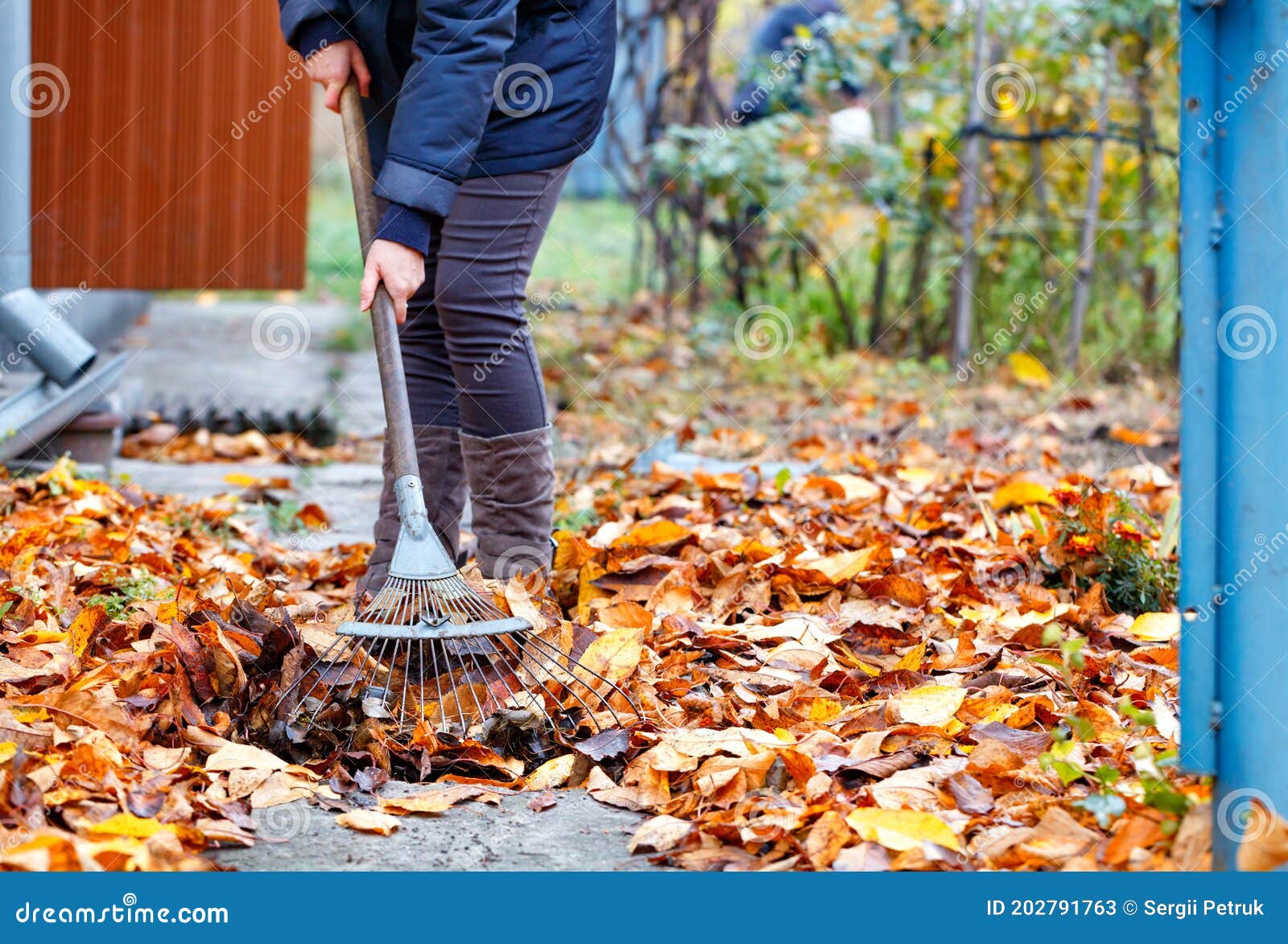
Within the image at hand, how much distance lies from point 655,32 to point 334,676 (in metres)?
6.65

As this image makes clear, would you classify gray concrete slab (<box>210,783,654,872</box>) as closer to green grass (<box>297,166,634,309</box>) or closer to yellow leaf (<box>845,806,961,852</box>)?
yellow leaf (<box>845,806,961,852</box>)

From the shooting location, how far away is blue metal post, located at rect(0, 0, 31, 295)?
3.31 m

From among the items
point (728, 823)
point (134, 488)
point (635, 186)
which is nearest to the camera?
point (728, 823)

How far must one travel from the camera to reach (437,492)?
245 centimetres

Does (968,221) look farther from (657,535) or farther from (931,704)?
(931,704)

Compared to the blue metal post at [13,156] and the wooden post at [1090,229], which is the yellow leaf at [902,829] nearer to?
the blue metal post at [13,156]

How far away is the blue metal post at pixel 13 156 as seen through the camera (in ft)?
10.8

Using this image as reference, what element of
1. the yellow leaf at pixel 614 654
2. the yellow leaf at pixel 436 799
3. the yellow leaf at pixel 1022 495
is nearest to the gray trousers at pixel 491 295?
the yellow leaf at pixel 614 654

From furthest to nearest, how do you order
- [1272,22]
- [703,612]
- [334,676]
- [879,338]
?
1. [879,338]
2. [703,612]
3. [334,676]
4. [1272,22]

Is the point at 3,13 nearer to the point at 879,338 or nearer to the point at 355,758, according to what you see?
the point at 355,758

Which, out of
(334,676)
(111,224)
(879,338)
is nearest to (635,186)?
(879,338)

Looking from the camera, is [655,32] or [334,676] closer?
[334,676]

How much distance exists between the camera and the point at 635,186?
A: 6.50 m

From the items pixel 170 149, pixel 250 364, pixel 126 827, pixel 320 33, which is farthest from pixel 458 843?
pixel 250 364
